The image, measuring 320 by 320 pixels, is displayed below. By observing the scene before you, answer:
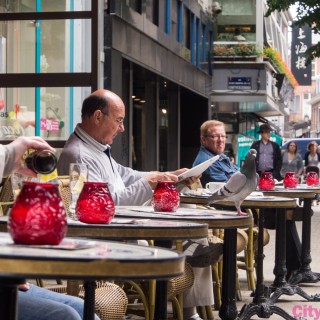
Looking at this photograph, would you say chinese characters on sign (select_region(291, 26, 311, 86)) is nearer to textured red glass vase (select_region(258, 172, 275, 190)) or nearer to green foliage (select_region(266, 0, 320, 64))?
green foliage (select_region(266, 0, 320, 64))

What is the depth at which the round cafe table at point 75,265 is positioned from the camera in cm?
271

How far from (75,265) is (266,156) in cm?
1633

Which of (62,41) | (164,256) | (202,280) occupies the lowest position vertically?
(202,280)

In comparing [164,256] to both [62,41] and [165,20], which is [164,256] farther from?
[165,20]

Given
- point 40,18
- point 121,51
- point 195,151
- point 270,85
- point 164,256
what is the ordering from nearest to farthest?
point 164,256
point 40,18
point 121,51
point 195,151
point 270,85

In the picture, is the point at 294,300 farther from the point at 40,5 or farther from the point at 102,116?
the point at 40,5

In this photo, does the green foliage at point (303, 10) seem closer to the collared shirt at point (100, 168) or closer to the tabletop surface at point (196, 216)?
the collared shirt at point (100, 168)

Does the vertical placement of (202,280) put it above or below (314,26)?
below

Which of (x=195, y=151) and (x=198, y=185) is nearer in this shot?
(x=198, y=185)

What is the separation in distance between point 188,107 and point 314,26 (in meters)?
5.53

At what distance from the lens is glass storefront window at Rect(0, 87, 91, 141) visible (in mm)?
12891

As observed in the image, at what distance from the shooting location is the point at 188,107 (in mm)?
27469

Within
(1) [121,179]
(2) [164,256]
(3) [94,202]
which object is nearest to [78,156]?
(1) [121,179]

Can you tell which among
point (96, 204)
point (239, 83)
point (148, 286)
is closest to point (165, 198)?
point (148, 286)
